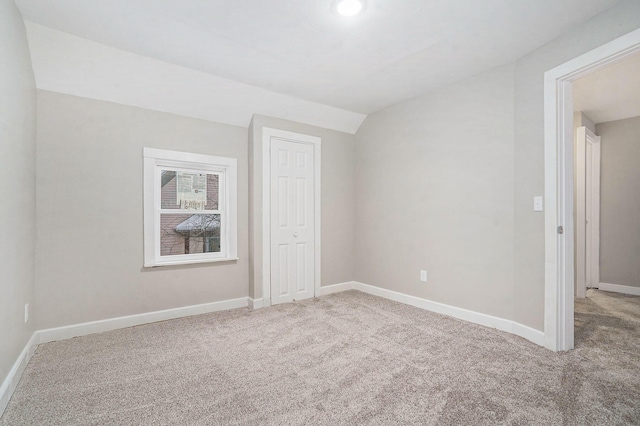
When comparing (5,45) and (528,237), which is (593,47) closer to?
(528,237)

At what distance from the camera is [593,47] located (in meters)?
2.27

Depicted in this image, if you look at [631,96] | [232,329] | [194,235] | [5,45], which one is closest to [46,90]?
[5,45]

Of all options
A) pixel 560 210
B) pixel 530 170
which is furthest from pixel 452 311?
pixel 530 170

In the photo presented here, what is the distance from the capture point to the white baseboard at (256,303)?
3815mm

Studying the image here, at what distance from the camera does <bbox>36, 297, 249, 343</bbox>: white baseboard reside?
2830 mm

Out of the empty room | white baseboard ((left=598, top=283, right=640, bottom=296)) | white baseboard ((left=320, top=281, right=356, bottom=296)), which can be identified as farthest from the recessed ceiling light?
white baseboard ((left=598, top=283, right=640, bottom=296))

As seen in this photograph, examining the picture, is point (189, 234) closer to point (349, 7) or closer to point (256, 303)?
point (256, 303)

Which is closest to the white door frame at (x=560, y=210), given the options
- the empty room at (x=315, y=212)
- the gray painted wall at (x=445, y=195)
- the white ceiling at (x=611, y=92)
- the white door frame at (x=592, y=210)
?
the empty room at (x=315, y=212)

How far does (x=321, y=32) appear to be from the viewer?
8.23 ft

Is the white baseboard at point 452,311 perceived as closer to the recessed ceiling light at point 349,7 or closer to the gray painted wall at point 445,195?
the gray painted wall at point 445,195

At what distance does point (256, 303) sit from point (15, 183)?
8.14ft

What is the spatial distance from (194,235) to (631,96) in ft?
17.6

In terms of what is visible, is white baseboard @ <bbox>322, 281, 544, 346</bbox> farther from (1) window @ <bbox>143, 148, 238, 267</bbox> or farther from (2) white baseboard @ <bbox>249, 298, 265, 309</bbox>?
(1) window @ <bbox>143, 148, 238, 267</bbox>

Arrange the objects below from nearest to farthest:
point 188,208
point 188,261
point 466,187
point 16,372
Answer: point 16,372 < point 466,187 < point 188,261 < point 188,208
